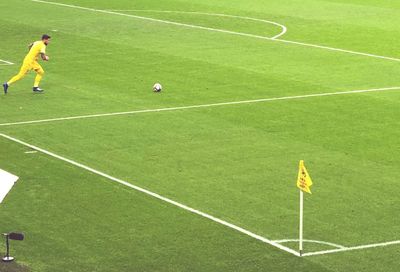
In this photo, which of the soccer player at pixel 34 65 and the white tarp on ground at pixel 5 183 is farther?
the soccer player at pixel 34 65

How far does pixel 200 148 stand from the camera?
28.5 meters

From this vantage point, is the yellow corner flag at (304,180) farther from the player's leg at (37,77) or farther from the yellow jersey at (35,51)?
the yellow jersey at (35,51)

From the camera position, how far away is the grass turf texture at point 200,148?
21.0 meters

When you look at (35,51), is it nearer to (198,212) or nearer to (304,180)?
(198,212)

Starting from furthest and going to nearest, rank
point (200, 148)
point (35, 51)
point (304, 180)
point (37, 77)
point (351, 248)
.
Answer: point (35, 51) < point (37, 77) < point (200, 148) < point (351, 248) < point (304, 180)

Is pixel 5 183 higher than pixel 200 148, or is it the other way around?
pixel 5 183

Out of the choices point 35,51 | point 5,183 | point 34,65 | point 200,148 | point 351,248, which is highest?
point 5,183

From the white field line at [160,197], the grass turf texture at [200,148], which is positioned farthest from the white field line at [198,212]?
the grass turf texture at [200,148]

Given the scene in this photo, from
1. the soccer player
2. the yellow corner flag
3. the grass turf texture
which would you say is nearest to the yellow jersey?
the soccer player

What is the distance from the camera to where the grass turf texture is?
2102cm

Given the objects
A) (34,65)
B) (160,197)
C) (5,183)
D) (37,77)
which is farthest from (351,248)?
(34,65)

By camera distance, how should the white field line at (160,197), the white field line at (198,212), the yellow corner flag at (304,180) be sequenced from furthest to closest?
the white field line at (160,197) → the white field line at (198,212) → the yellow corner flag at (304,180)

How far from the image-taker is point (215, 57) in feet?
139

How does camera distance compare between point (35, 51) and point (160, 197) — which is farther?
point (35, 51)
